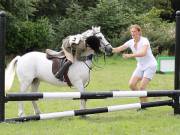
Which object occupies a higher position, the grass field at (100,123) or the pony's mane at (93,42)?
the pony's mane at (93,42)

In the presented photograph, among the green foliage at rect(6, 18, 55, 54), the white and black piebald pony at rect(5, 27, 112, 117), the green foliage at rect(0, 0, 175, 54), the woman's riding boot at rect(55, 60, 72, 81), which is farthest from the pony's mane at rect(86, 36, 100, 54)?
the green foliage at rect(6, 18, 55, 54)

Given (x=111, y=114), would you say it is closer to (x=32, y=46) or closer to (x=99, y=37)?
(x=99, y=37)

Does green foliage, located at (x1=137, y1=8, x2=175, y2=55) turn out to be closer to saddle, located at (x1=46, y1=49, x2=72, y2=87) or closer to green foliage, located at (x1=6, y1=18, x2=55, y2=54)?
green foliage, located at (x1=6, y1=18, x2=55, y2=54)

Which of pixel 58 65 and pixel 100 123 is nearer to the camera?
pixel 100 123

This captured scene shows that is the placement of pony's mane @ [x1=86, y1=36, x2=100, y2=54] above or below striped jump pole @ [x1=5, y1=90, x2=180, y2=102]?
above

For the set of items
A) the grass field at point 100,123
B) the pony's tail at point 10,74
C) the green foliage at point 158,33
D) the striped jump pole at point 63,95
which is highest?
the green foliage at point 158,33

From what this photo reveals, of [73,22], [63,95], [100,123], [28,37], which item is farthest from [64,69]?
[73,22]

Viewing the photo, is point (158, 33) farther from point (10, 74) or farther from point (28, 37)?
point (10, 74)

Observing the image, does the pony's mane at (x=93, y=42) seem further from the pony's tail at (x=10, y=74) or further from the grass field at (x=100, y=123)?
the pony's tail at (x=10, y=74)

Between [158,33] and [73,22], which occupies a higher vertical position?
[73,22]

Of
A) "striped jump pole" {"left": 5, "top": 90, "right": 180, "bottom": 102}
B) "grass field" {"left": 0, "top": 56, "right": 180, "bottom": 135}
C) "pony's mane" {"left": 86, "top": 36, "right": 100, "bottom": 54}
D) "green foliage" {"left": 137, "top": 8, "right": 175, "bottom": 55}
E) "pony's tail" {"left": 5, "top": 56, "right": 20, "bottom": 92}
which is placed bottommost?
"grass field" {"left": 0, "top": 56, "right": 180, "bottom": 135}

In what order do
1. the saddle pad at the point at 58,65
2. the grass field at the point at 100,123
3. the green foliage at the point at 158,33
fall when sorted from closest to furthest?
the grass field at the point at 100,123 < the saddle pad at the point at 58,65 < the green foliage at the point at 158,33

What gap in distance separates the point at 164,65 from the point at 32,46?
993 centimetres

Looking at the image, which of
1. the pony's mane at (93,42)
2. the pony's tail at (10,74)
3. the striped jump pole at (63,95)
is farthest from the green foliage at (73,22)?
the striped jump pole at (63,95)
